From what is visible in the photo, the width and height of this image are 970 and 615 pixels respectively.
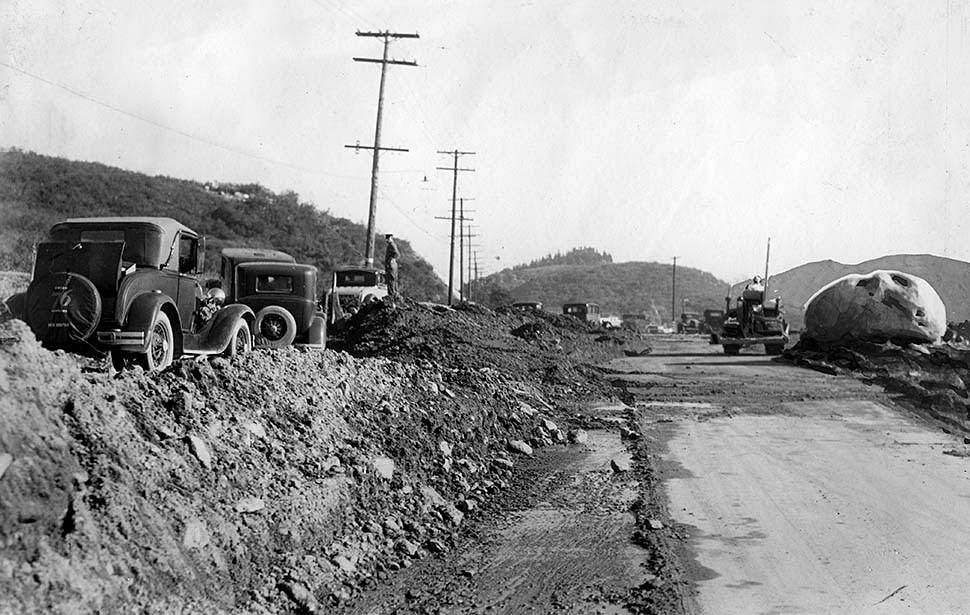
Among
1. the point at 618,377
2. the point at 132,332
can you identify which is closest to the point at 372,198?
the point at 618,377

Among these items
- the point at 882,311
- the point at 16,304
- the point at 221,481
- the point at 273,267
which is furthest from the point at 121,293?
the point at 882,311

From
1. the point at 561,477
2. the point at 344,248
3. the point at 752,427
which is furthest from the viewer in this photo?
the point at 344,248

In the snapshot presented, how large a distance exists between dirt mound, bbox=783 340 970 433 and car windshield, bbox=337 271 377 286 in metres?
13.7

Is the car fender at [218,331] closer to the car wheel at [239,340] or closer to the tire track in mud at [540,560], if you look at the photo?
the car wheel at [239,340]

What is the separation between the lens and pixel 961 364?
75.8 feet

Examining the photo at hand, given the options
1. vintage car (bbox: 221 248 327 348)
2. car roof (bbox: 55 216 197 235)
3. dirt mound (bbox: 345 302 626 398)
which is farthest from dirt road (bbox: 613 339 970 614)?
car roof (bbox: 55 216 197 235)

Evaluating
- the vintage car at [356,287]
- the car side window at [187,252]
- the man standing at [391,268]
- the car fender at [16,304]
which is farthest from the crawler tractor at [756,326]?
the car fender at [16,304]

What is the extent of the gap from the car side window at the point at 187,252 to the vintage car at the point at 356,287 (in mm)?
Answer: 12400

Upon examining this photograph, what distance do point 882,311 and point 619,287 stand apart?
103670mm

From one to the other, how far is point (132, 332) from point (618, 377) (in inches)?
527

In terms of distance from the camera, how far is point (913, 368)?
2322 centimetres

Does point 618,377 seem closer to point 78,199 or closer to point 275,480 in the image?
point 275,480

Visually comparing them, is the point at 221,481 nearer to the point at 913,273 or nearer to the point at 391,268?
the point at 391,268

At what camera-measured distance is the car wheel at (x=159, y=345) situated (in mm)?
10203
